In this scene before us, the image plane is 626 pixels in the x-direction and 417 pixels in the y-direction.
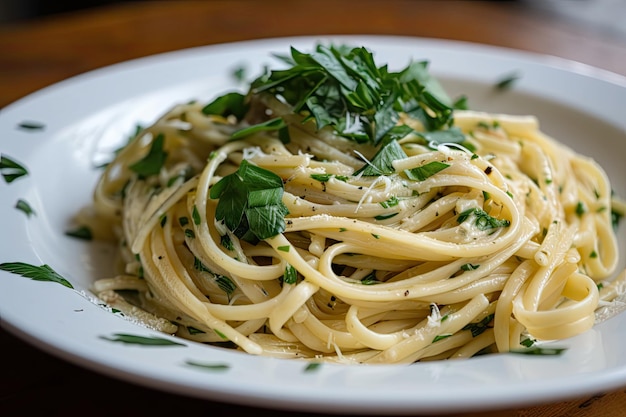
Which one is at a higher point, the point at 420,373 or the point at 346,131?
the point at 346,131

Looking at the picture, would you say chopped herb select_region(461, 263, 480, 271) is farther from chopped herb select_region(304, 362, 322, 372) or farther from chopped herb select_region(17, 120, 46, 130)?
chopped herb select_region(17, 120, 46, 130)

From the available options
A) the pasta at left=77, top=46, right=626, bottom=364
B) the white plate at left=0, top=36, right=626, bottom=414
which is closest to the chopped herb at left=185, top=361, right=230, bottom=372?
the white plate at left=0, top=36, right=626, bottom=414

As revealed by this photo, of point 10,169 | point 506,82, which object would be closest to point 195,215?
point 10,169

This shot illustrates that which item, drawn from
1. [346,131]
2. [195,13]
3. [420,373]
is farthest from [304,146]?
[195,13]

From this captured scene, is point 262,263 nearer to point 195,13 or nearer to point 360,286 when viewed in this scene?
point 360,286

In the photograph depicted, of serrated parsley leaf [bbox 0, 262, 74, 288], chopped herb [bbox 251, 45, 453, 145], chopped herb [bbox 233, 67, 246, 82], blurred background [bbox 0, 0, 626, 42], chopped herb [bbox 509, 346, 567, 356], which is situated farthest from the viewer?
blurred background [bbox 0, 0, 626, 42]

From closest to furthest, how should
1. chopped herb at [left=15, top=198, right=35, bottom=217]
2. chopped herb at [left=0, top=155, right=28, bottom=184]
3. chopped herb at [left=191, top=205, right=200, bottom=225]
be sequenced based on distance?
chopped herb at [left=191, top=205, right=200, bottom=225], chopped herb at [left=15, top=198, right=35, bottom=217], chopped herb at [left=0, top=155, right=28, bottom=184]
